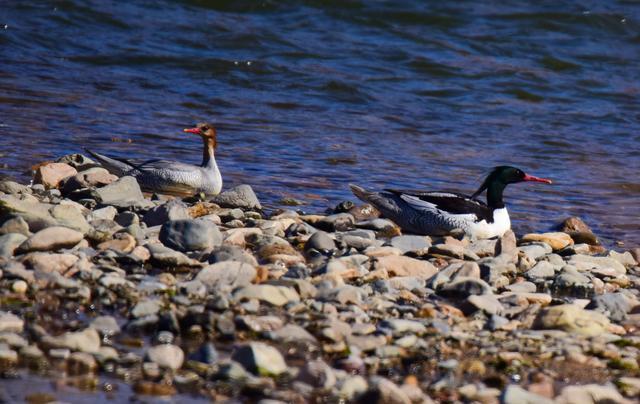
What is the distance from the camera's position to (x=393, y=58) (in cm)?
2017

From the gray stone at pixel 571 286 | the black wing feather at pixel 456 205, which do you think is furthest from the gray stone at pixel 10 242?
the black wing feather at pixel 456 205

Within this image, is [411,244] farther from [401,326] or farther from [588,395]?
[588,395]

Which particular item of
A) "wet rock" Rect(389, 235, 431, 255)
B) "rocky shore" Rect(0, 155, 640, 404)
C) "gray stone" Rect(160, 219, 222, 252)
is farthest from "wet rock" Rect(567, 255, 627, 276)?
"gray stone" Rect(160, 219, 222, 252)

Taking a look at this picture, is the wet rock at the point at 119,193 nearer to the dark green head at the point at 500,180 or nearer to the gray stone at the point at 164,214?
A: the gray stone at the point at 164,214

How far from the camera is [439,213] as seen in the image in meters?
10.0

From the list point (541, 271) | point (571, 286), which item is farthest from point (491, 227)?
point (571, 286)

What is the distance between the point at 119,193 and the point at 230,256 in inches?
101

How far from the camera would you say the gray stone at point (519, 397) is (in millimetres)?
5195

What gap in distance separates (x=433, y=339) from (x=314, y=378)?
1.03 m

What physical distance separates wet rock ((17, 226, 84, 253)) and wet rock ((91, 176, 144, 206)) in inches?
75.7

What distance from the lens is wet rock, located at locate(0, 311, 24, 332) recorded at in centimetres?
563

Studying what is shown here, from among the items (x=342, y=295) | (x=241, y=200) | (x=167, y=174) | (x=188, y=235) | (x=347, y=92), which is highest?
(x=342, y=295)

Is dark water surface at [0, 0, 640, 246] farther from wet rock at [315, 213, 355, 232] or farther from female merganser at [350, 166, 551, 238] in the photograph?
wet rock at [315, 213, 355, 232]

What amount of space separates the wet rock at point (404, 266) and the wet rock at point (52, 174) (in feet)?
12.3
